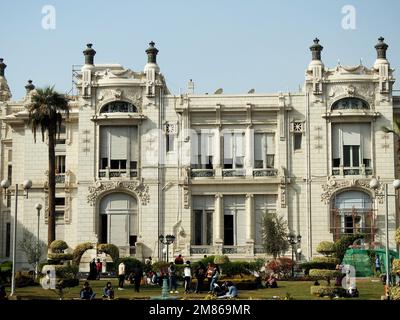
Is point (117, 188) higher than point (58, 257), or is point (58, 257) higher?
point (117, 188)

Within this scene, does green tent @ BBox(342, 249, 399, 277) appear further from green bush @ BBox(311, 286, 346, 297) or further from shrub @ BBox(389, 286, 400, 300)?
shrub @ BBox(389, 286, 400, 300)

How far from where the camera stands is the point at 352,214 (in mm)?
60750

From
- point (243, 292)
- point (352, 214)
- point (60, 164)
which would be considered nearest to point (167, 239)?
point (352, 214)

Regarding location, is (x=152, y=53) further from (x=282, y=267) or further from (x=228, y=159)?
(x=282, y=267)

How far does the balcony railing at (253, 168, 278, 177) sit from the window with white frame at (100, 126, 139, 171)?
916cm

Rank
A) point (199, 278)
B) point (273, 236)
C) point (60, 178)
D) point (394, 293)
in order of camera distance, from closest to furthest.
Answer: point (394, 293) < point (199, 278) < point (273, 236) < point (60, 178)

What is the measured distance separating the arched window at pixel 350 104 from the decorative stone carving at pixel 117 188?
1577 cm

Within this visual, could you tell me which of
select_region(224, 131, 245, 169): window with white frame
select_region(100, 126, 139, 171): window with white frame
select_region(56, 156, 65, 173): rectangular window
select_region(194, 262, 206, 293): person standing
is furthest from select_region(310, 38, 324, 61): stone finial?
select_region(194, 262, 206, 293): person standing

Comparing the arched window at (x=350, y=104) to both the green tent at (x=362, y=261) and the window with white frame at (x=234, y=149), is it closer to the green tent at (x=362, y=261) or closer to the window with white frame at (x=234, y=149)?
the window with white frame at (x=234, y=149)

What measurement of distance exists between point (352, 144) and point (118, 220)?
734 inches
